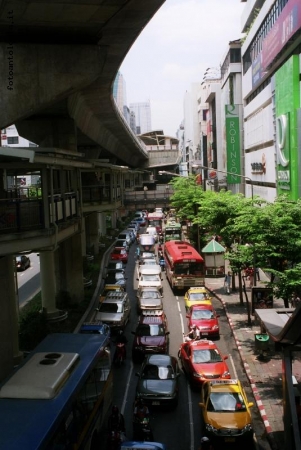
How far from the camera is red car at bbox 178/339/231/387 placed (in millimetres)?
16188

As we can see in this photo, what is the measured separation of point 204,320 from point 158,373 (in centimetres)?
717

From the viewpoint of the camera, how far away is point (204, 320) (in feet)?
73.5

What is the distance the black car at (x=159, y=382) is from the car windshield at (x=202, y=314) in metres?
6.46

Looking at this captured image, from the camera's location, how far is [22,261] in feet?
143

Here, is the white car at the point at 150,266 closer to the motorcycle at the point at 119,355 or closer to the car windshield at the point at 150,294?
the car windshield at the point at 150,294

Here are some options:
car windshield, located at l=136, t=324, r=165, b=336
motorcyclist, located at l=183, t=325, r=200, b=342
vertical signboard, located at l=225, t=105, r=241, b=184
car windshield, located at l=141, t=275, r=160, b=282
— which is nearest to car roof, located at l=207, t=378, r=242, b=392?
car windshield, located at l=136, t=324, r=165, b=336

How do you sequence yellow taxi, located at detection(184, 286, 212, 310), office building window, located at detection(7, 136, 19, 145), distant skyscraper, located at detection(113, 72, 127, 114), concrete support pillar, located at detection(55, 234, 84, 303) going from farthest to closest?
office building window, located at detection(7, 136, 19, 145) → distant skyscraper, located at detection(113, 72, 127, 114) → concrete support pillar, located at detection(55, 234, 84, 303) → yellow taxi, located at detection(184, 286, 212, 310)

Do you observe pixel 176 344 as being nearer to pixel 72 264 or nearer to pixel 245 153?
pixel 72 264

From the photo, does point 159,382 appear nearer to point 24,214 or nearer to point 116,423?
point 116,423

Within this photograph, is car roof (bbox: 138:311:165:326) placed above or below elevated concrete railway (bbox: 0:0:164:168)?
below

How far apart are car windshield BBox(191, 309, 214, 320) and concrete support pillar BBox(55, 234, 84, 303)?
7.27m

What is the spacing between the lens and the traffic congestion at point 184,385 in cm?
1250

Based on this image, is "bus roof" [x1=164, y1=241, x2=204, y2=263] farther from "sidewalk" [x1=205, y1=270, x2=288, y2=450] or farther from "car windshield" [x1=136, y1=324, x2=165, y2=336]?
"car windshield" [x1=136, y1=324, x2=165, y2=336]

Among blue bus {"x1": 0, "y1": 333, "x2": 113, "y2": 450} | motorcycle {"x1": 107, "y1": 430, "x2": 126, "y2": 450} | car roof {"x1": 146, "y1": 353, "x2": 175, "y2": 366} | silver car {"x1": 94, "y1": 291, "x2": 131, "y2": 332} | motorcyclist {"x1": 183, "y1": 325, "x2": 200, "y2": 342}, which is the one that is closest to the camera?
blue bus {"x1": 0, "y1": 333, "x2": 113, "y2": 450}
